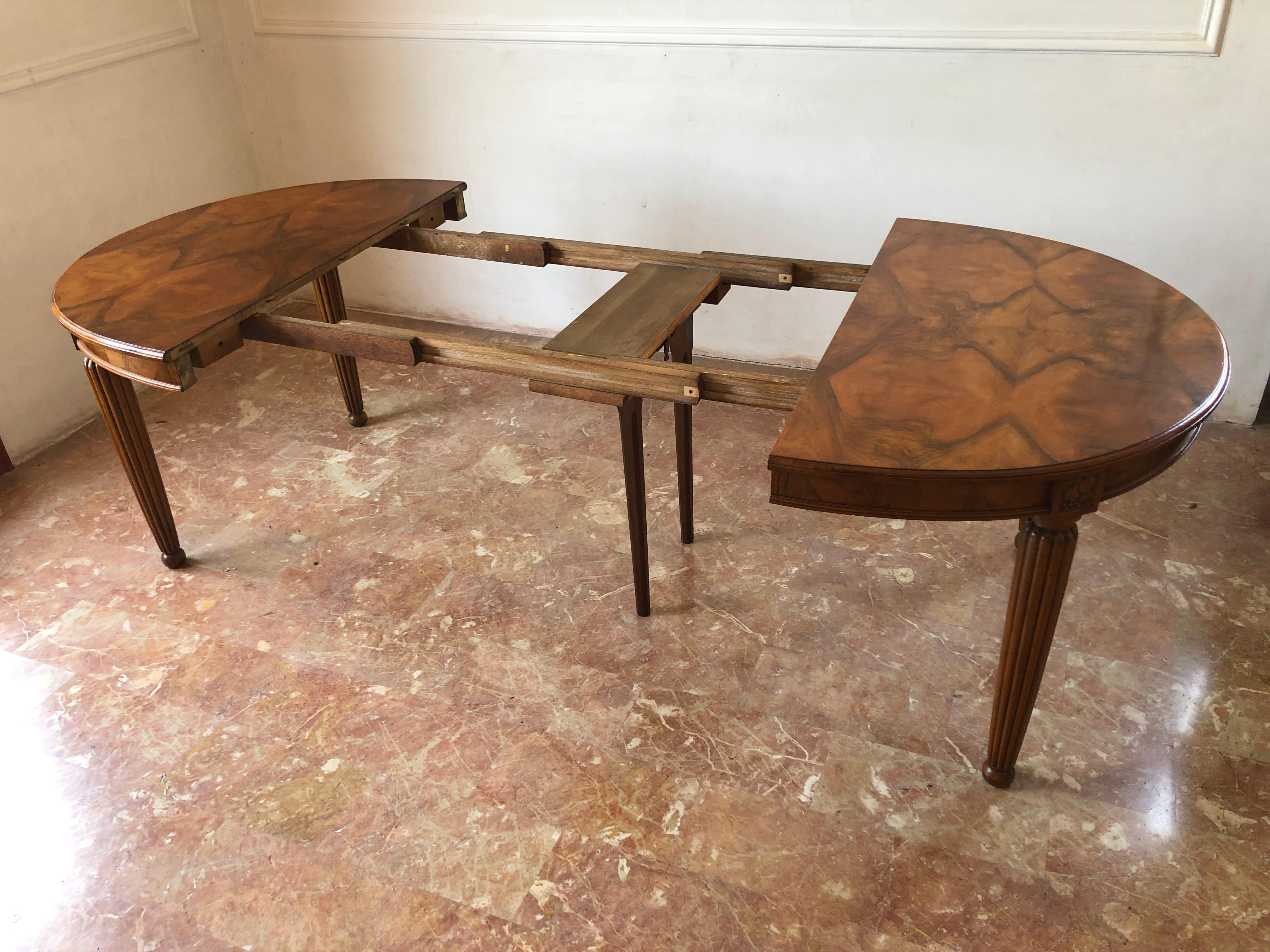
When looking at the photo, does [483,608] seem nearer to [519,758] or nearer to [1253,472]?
[519,758]

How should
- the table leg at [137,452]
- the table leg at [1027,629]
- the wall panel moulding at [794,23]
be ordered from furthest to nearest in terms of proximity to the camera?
the wall panel moulding at [794,23] < the table leg at [137,452] < the table leg at [1027,629]

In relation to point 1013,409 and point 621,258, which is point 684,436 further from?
point 1013,409

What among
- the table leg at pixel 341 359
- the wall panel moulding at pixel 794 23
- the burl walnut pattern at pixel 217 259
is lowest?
the table leg at pixel 341 359

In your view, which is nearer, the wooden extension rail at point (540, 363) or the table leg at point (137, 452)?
the wooden extension rail at point (540, 363)

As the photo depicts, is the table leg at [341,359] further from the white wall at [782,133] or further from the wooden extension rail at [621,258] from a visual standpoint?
the white wall at [782,133]

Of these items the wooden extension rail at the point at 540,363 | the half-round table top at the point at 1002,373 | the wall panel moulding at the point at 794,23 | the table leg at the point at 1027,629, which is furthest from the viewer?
the wall panel moulding at the point at 794,23

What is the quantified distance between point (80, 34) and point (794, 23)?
91.9 inches

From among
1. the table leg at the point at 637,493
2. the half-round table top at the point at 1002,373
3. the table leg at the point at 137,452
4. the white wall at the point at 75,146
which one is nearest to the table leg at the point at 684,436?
the table leg at the point at 637,493

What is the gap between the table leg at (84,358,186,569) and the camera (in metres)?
2.27

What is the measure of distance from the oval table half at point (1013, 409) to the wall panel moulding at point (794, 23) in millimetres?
1038

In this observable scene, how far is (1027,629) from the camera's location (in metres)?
1.63

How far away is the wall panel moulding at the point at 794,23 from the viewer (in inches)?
101

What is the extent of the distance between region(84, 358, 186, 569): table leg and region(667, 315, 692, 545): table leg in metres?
1.32

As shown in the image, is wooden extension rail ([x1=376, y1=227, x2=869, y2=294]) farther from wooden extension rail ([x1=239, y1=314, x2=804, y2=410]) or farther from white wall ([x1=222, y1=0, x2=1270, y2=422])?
white wall ([x1=222, y1=0, x2=1270, y2=422])
